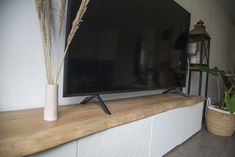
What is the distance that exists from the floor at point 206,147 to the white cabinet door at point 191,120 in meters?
0.08

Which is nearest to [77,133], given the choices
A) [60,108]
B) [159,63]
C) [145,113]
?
[60,108]

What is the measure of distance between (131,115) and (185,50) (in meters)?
1.41

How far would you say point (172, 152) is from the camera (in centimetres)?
178

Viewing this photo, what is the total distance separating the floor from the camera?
1.79 m

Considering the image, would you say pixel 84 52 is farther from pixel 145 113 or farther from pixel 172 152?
pixel 172 152

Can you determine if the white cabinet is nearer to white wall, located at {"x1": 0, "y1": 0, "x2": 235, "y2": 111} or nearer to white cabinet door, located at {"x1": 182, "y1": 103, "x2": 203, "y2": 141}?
white cabinet door, located at {"x1": 182, "y1": 103, "x2": 203, "y2": 141}

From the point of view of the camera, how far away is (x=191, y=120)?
2.08 meters

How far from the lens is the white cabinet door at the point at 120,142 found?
931 millimetres

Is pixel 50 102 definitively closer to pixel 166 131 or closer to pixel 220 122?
pixel 166 131

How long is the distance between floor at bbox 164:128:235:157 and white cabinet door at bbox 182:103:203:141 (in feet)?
0.27

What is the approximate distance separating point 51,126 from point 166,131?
108cm

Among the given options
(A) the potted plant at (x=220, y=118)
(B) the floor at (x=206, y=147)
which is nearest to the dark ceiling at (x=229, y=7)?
(A) the potted plant at (x=220, y=118)

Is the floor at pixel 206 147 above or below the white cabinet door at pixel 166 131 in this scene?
below

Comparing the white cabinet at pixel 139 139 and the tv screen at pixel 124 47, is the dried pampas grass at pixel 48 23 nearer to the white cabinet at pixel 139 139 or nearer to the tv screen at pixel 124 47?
the tv screen at pixel 124 47
